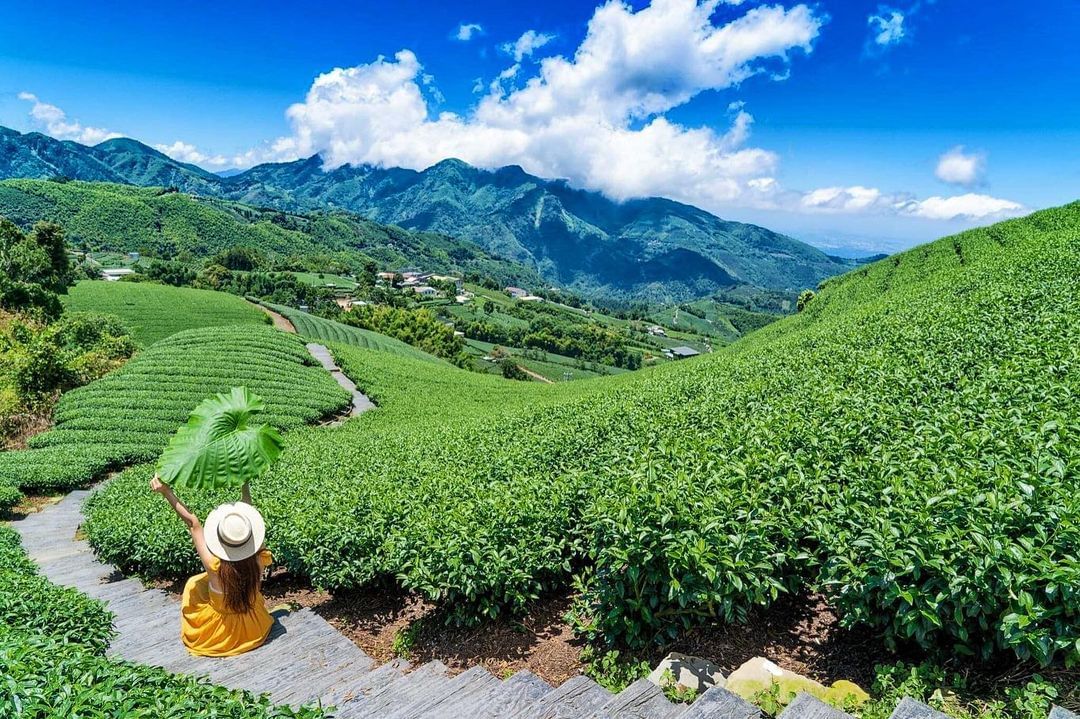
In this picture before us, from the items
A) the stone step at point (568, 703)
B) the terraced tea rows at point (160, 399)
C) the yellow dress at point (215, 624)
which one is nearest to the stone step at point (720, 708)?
the stone step at point (568, 703)

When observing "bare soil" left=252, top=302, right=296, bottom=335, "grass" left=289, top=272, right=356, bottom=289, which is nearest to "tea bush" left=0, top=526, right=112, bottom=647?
"bare soil" left=252, top=302, right=296, bottom=335

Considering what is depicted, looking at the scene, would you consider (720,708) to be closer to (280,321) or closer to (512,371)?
(280,321)

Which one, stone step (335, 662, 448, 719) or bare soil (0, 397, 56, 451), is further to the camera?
bare soil (0, 397, 56, 451)

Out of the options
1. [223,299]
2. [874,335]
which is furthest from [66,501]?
[223,299]

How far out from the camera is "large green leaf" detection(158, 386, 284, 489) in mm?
5668

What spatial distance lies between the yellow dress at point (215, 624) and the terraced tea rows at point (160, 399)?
16.0 m

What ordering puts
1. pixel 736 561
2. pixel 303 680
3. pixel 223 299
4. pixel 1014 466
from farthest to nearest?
pixel 223 299
pixel 303 680
pixel 1014 466
pixel 736 561

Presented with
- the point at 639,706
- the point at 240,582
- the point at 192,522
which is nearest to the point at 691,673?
the point at 639,706

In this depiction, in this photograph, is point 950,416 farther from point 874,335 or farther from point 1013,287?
point 1013,287

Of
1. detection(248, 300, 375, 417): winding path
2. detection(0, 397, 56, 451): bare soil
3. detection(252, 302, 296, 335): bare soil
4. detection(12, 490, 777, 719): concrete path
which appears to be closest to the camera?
detection(12, 490, 777, 719): concrete path

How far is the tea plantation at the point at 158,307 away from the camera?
192ft

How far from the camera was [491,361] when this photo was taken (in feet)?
354

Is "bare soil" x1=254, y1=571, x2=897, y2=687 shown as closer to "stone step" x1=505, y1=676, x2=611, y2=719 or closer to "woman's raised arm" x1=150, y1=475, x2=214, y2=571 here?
"stone step" x1=505, y1=676, x2=611, y2=719

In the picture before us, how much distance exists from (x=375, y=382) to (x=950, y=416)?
33.8m
